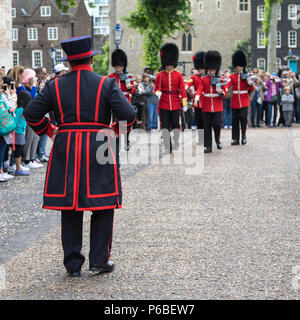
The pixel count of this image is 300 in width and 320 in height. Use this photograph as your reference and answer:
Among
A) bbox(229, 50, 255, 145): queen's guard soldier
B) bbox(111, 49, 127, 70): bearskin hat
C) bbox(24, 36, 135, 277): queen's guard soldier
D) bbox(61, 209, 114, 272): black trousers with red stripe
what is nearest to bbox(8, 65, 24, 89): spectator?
bbox(111, 49, 127, 70): bearskin hat

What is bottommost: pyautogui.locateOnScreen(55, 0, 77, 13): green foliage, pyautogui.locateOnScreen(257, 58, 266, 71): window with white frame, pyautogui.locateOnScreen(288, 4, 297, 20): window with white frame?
pyautogui.locateOnScreen(257, 58, 266, 71): window with white frame

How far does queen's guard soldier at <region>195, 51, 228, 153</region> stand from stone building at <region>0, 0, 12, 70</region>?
9.45 meters

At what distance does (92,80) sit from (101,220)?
1.00 meters

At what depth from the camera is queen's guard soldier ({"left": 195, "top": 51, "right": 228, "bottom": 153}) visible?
13.9 meters

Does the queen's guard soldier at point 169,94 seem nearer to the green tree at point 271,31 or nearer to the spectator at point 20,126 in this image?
the spectator at point 20,126

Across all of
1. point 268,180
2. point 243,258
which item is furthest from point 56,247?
point 268,180

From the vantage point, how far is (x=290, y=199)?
831 cm

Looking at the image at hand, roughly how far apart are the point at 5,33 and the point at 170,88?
33.8 feet

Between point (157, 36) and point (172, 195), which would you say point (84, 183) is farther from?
point (157, 36)

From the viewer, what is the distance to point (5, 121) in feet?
32.3

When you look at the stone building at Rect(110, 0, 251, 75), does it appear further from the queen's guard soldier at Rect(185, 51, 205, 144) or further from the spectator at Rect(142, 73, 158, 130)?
the queen's guard soldier at Rect(185, 51, 205, 144)

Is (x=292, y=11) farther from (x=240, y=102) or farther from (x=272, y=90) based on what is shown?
(x=240, y=102)

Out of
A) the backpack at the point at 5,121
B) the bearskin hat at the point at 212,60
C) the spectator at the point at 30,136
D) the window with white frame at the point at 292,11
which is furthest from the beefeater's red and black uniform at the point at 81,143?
the window with white frame at the point at 292,11

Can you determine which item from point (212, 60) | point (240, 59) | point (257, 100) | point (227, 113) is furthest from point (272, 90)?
point (212, 60)
